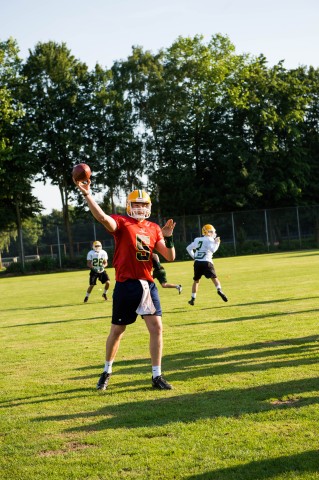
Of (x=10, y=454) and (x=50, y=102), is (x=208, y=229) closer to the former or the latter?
(x=10, y=454)

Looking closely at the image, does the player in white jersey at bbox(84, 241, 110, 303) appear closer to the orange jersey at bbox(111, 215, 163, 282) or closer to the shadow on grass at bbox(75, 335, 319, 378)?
the shadow on grass at bbox(75, 335, 319, 378)

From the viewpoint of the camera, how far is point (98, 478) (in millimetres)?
4477

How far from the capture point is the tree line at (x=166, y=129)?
52.4 metres

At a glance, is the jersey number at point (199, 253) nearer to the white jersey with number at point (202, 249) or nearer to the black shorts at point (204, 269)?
the white jersey with number at point (202, 249)

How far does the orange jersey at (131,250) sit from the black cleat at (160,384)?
1.11 m

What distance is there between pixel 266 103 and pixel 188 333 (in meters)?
49.4

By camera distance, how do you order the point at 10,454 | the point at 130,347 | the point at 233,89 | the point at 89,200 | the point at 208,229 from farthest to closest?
1. the point at 233,89
2. the point at 208,229
3. the point at 130,347
4. the point at 89,200
5. the point at 10,454

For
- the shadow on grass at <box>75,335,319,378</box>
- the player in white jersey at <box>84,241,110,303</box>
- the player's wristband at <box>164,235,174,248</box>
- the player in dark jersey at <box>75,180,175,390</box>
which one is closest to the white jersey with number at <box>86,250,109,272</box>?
the player in white jersey at <box>84,241,110,303</box>

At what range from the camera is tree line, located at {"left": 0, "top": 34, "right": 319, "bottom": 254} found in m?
52.4

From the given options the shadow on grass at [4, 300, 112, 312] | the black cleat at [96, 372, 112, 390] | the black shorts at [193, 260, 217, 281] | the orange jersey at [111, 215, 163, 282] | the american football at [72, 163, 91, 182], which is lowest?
the shadow on grass at [4, 300, 112, 312]

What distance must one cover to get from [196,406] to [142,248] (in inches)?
76.8

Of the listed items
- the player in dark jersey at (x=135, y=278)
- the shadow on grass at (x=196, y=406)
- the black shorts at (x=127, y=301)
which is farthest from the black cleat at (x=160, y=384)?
the black shorts at (x=127, y=301)

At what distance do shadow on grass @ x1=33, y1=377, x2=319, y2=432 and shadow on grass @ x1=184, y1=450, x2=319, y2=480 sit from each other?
1187 mm

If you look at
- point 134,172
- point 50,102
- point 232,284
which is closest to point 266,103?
point 134,172
